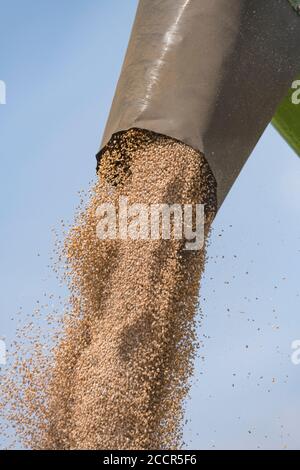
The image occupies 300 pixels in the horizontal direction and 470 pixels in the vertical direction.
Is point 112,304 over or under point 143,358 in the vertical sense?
over

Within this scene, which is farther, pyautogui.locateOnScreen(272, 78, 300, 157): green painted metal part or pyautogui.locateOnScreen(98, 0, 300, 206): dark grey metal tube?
pyautogui.locateOnScreen(272, 78, 300, 157): green painted metal part

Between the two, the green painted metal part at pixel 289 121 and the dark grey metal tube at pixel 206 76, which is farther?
the green painted metal part at pixel 289 121

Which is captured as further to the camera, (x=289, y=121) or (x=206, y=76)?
(x=289, y=121)

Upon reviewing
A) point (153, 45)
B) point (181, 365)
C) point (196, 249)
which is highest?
point (153, 45)

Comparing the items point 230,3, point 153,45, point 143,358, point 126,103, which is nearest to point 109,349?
point 143,358

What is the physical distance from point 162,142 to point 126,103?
9.4 inches

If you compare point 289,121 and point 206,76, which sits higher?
point 289,121

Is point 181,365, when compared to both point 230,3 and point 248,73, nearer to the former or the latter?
point 248,73

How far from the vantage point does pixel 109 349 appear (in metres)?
3.52

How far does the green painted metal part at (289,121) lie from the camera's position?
203 inches

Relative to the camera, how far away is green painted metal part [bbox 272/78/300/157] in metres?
5.16

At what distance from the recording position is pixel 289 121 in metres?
5.27
